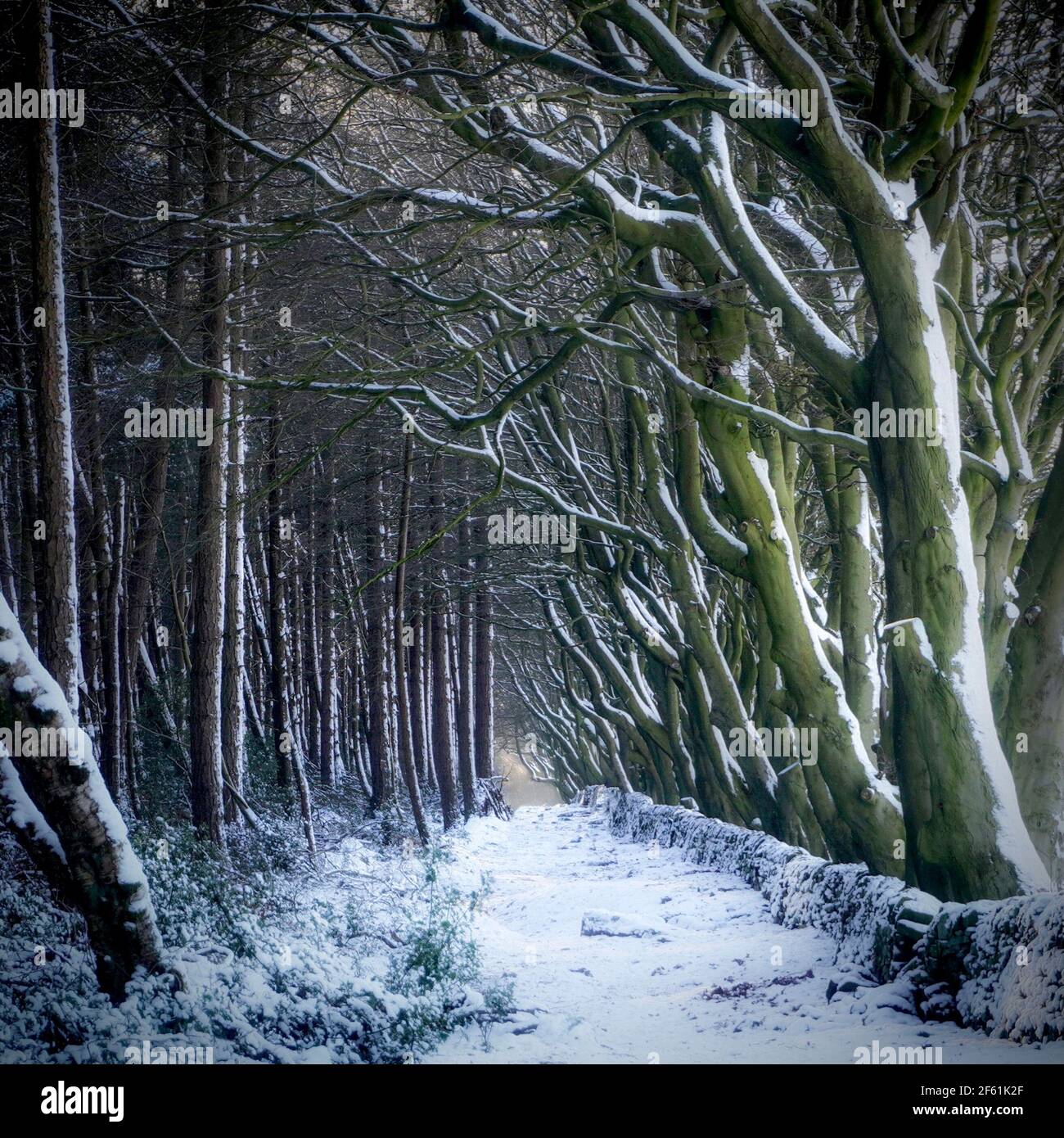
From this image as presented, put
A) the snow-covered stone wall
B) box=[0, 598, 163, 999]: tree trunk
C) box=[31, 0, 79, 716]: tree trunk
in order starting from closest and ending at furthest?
the snow-covered stone wall → box=[0, 598, 163, 999]: tree trunk → box=[31, 0, 79, 716]: tree trunk

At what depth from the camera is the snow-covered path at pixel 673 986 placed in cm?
573

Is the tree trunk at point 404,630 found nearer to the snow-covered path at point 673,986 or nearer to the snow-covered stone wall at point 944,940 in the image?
the snow-covered path at point 673,986

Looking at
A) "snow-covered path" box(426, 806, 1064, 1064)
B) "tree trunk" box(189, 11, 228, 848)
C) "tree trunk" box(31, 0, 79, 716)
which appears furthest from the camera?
"tree trunk" box(189, 11, 228, 848)

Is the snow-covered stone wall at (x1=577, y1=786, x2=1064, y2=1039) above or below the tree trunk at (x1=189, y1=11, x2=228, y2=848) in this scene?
below

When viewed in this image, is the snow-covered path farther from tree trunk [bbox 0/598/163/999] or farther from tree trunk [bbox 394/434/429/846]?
tree trunk [bbox 394/434/429/846]

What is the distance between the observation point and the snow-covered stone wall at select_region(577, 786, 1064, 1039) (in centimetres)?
494

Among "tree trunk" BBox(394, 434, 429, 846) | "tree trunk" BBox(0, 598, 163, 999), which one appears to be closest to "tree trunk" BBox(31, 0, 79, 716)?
"tree trunk" BBox(0, 598, 163, 999)

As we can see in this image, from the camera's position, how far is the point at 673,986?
312 inches

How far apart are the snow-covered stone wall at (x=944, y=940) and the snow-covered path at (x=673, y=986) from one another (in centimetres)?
15

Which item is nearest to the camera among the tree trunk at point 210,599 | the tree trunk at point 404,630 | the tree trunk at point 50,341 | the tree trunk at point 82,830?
the tree trunk at point 82,830

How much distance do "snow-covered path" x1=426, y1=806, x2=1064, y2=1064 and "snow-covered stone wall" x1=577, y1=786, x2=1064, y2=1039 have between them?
147mm

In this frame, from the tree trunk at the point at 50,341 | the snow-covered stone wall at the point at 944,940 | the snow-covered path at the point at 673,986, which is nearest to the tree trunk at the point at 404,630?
the snow-covered path at the point at 673,986

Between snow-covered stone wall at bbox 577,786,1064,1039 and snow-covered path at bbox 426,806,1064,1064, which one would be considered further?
snow-covered path at bbox 426,806,1064,1064
